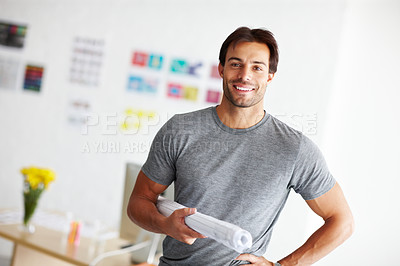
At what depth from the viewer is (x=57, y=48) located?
4211 millimetres

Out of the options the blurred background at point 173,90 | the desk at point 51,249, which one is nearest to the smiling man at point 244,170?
the desk at point 51,249

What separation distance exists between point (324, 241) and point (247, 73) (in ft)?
1.97

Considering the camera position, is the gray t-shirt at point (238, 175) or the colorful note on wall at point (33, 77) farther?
the colorful note on wall at point (33, 77)

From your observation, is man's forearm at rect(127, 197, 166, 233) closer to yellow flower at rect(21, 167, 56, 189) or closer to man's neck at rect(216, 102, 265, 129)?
man's neck at rect(216, 102, 265, 129)

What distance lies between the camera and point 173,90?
3.79 m

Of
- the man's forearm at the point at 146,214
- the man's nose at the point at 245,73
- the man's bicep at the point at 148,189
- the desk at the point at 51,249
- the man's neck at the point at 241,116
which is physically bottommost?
the desk at the point at 51,249

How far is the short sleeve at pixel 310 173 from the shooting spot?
1.34m

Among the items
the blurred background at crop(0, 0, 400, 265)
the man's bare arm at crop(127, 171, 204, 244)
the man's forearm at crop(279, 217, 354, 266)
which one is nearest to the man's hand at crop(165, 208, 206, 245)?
the man's bare arm at crop(127, 171, 204, 244)

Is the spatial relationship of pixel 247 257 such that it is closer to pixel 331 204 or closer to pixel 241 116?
pixel 331 204

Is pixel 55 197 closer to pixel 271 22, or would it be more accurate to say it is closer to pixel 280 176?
pixel 271 22

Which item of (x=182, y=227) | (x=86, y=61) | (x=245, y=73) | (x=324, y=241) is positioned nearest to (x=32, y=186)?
(x=182, y=227)

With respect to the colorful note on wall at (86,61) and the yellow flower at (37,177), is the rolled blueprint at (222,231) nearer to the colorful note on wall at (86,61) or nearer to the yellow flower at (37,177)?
the yellow flower at (37,177)

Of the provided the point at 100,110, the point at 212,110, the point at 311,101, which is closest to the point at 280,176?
the point at 212,110

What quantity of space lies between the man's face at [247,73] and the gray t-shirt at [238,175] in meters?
0.10
